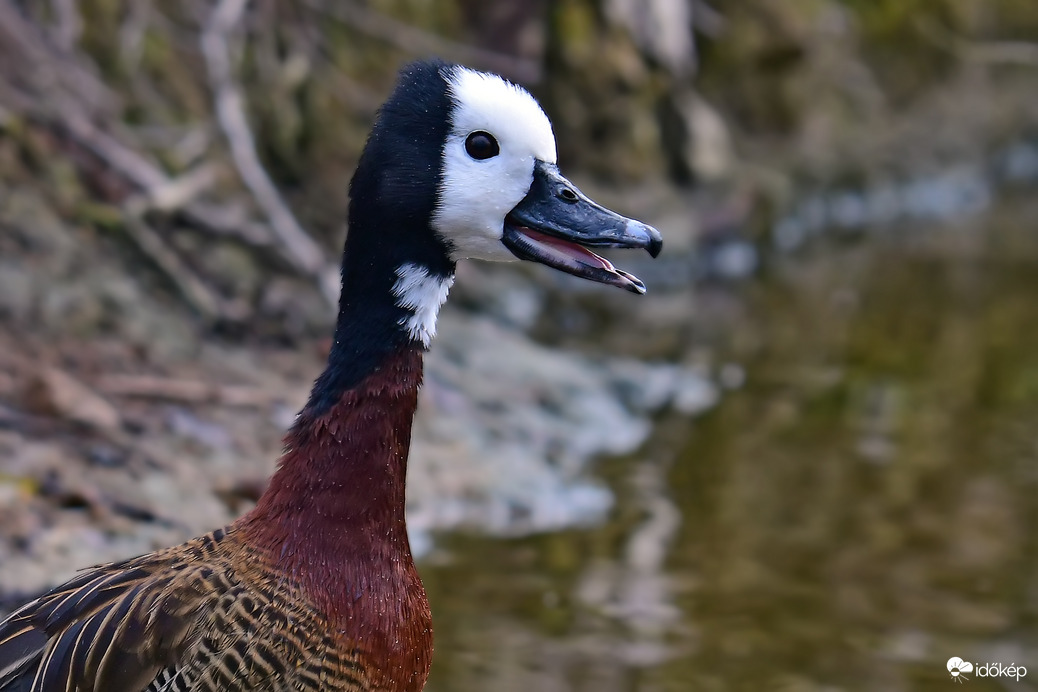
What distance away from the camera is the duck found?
10.1 feet

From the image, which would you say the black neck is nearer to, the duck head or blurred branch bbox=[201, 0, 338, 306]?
the duck head

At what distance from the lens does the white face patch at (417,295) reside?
10.6 feet

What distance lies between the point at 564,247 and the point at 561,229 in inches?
2.2

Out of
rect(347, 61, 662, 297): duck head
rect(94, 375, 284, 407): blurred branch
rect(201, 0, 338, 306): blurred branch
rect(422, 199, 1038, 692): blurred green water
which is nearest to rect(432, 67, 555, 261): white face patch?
rect(347, 61, 662, 297): duck head

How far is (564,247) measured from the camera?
3.32m

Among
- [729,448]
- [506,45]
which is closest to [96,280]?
[729,448]

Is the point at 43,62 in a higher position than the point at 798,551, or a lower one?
higher

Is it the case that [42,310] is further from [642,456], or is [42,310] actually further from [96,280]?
[642,456]

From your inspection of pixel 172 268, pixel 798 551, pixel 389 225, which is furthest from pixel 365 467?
pixel 172 268

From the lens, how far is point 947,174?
14.9 meters

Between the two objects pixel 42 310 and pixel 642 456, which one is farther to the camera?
pixel 642 456

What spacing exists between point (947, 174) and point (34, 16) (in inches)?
414

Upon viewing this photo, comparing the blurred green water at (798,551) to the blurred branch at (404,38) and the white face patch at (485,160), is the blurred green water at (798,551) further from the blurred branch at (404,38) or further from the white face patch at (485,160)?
the blurred branch at (404,38)

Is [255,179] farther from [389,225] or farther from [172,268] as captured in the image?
[389,225]
